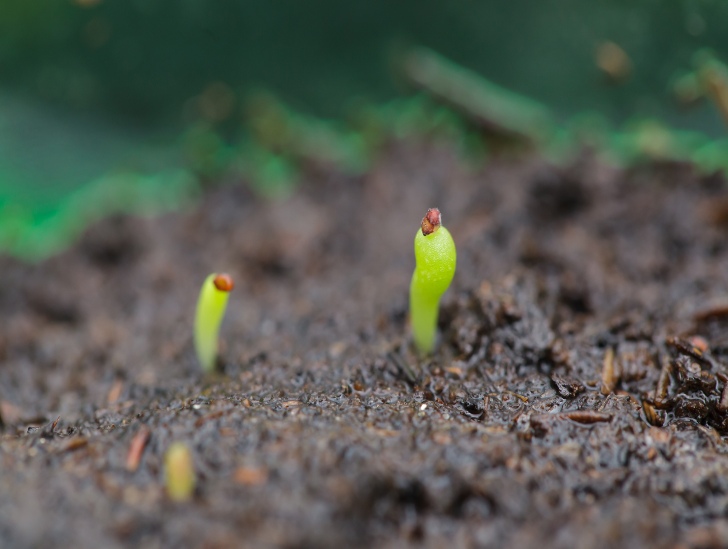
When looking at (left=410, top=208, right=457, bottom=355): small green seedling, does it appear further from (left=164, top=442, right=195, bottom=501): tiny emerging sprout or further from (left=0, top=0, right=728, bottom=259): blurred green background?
(left=0, top=0, right=728, bottom=259): blurred green background

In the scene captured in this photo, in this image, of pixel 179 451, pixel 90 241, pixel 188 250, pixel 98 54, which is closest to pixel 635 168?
pixel 188 250

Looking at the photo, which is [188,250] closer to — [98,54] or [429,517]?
[98,54]

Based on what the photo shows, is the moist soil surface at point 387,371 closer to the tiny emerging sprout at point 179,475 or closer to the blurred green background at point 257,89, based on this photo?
the tiny emerging sprout at point 179,475

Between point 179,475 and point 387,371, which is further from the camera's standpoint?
point 387,371

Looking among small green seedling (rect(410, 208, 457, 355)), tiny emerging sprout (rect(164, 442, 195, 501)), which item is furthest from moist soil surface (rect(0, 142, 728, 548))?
small green seedling (rect(410, 208, 457, 355))

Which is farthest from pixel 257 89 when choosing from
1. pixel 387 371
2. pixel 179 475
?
pixel 179 475

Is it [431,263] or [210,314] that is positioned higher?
[431,263]

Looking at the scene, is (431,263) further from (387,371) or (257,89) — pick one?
(257,89)
